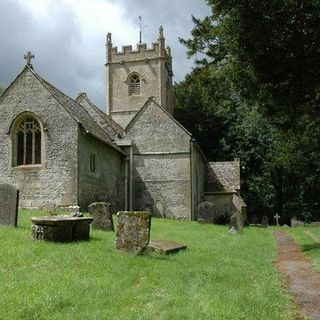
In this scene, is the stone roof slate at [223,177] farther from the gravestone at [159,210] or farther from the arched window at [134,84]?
the arched window at [134,84]

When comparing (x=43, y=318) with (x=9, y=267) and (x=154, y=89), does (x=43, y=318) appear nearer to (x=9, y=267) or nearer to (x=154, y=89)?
(x=9, y=267)

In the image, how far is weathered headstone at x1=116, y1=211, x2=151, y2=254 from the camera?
969 cm

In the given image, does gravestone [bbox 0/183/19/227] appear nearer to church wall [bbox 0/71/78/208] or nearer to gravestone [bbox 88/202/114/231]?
gravestone [bbox 88/202/114/231]

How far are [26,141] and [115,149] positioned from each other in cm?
565

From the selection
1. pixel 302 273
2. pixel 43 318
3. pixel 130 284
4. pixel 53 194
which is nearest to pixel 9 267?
pixel 130 284

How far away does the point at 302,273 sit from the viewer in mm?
9750

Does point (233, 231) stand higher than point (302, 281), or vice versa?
point (233, 231)

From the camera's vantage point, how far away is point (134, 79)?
135 ft

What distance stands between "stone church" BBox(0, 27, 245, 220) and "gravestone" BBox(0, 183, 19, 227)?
9837 mm

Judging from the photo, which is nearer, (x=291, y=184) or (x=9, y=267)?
(x=9, y=267)

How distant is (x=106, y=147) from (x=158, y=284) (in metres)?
19.9

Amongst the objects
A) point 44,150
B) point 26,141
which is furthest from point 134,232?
point 26,141

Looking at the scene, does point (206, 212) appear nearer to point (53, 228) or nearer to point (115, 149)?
point (115, 149)

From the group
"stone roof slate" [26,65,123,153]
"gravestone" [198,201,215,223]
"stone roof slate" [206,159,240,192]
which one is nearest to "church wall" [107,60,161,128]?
"stone roof slate" [206,159,240,192]
